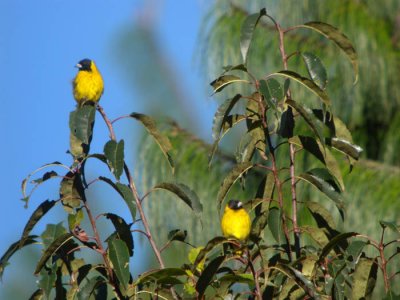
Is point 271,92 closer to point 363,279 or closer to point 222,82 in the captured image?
point 222,82

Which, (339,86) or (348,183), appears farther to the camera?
(339,86)

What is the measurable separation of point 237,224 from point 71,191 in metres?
1.28

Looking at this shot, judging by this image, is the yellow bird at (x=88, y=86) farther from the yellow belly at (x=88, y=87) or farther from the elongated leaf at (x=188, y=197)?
the elongated leaf at (x=188, y=197)

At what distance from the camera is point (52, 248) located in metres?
2.06

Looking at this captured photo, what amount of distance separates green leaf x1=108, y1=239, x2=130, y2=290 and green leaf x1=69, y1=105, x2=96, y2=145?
30 centimetres

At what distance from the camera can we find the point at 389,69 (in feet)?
18.5

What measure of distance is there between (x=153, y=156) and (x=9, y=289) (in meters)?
5.81

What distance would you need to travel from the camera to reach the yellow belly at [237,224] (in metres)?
3.37

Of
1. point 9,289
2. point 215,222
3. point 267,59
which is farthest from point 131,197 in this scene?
point 9,289

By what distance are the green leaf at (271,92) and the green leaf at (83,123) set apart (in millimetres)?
421

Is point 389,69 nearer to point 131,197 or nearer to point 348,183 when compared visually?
point 348,183

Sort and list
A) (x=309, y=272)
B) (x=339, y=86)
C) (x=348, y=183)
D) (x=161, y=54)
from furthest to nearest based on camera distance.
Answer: (x=161, y=54)
(x=339, y=86)
(x=348, y=183)
(x=309, y=272)

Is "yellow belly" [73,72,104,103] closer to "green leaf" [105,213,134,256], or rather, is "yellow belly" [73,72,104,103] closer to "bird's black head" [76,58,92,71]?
"bird's black head" [76,58,92,71]

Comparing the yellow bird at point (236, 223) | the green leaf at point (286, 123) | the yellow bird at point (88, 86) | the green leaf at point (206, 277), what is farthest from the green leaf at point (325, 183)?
the yellow bird at point (88, 86)
